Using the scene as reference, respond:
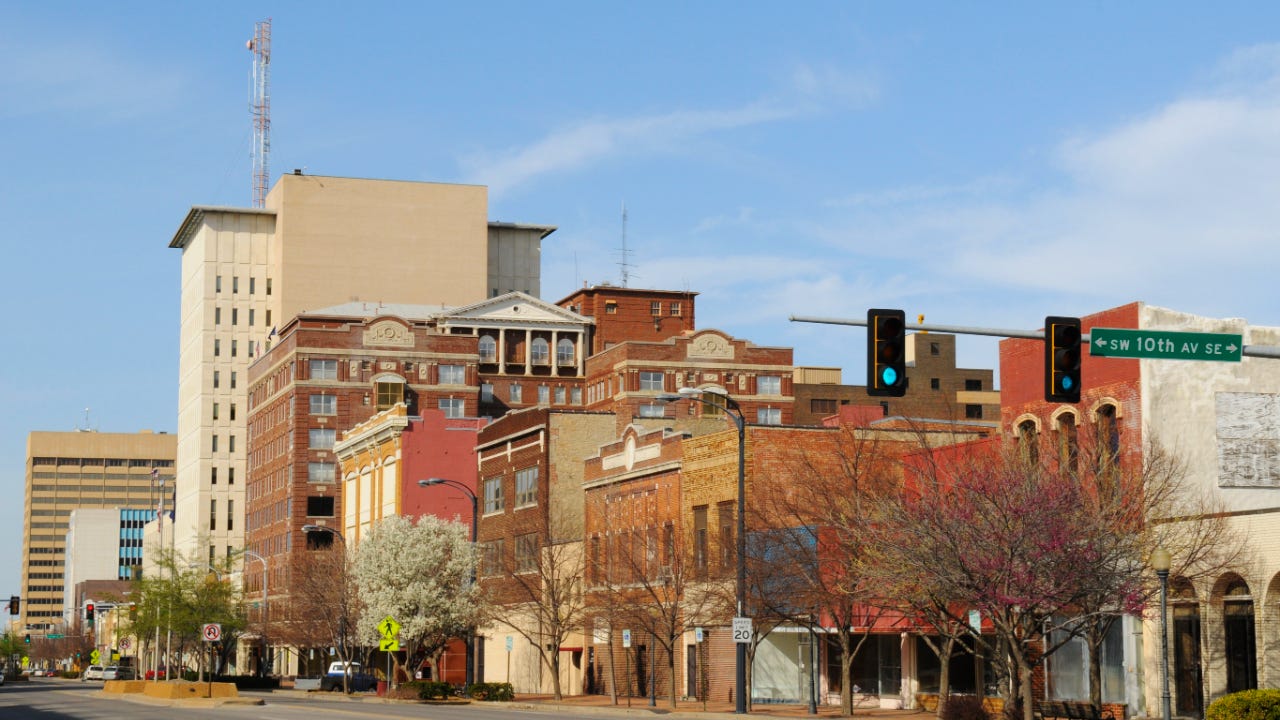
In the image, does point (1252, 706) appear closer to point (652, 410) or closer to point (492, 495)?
point (492, 495)

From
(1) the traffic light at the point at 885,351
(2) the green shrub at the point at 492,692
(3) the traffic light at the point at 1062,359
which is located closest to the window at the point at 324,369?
(2) the green shrub at the point at 492,692

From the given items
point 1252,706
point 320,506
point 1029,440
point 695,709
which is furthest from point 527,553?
point 320,506

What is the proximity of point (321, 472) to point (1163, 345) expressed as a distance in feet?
385

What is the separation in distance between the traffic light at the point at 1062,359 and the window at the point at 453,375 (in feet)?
372

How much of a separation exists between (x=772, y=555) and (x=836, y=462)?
3544 mm

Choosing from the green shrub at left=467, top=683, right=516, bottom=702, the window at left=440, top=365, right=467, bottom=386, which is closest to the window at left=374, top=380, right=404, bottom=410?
the window at left=440, top=365, right=467, bottom=386

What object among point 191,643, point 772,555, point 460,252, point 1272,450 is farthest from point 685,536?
point 460,252

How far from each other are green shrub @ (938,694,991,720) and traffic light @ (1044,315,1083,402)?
21.2 metres

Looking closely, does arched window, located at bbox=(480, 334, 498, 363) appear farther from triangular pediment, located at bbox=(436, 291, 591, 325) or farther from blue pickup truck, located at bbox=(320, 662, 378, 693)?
blue pickup truck, located at bbox=(320, 662, 378, 693)

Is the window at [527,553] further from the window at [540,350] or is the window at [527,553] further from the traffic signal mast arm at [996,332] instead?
the window at [540,350]

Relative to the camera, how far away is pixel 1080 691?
156ft

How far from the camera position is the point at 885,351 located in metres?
24.0

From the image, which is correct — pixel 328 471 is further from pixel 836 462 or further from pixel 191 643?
pixel 836 462

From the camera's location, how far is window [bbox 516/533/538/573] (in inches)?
2982
